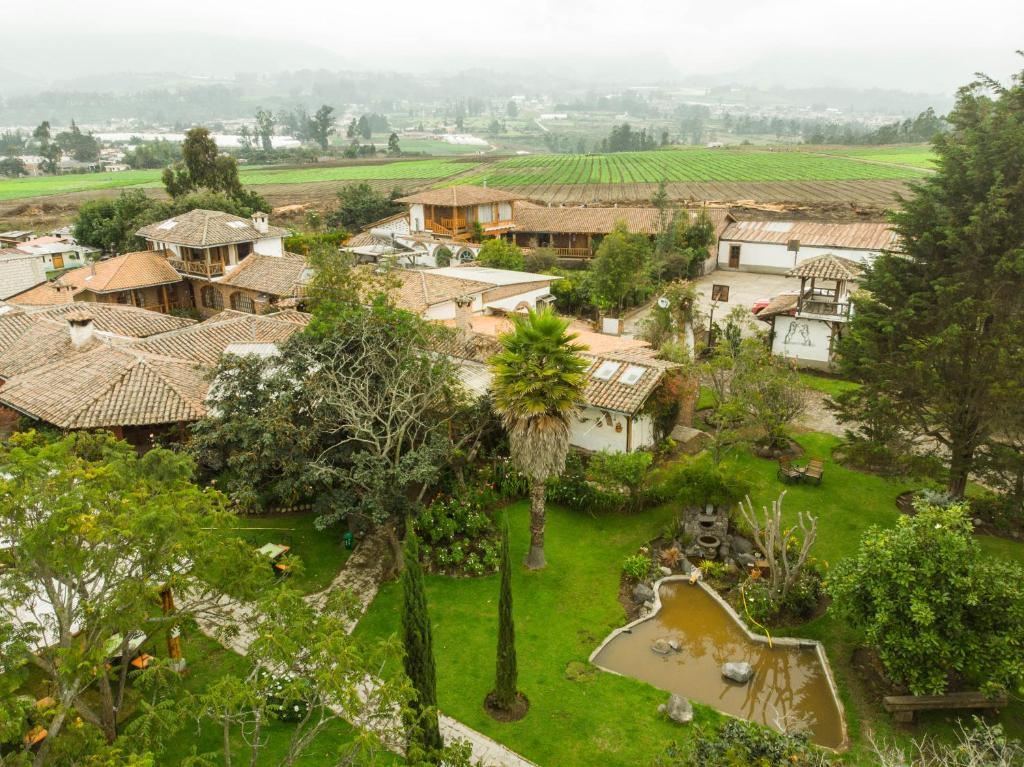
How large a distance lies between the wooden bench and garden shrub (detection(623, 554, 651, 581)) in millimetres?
6426

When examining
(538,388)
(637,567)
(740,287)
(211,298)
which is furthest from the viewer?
(740,287)

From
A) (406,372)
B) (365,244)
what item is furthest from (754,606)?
(365,244)

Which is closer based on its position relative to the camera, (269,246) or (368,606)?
(368,606)

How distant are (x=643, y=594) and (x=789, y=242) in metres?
40.8

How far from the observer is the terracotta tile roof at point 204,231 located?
4431 centimetres

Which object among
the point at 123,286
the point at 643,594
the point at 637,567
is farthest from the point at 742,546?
the point at 123,286

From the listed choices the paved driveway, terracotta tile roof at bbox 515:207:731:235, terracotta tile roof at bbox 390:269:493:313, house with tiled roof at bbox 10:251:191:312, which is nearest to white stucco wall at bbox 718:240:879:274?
the paved driveway

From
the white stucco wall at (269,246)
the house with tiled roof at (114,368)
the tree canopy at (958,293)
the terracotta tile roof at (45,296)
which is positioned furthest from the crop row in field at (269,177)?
the tree canopy at (958,293)

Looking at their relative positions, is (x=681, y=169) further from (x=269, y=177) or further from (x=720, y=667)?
(x=720, y=667)

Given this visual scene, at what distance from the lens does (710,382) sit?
28.2m

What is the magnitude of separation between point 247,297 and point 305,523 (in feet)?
79.1

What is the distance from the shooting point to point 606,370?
24703 mm

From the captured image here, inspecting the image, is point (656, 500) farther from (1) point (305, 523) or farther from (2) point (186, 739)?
(2) point (186, 739)

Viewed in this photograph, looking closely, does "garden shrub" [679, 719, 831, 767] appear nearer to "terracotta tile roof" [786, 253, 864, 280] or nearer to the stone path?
the stone path
